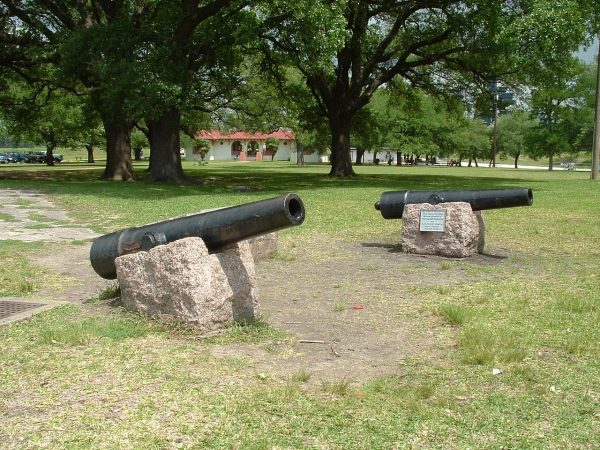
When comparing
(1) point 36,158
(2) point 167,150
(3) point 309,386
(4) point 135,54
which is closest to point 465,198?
(3) point 309,386

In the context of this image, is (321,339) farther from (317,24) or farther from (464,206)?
(317,24)

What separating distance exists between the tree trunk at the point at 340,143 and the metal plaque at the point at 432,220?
2339 centimetres

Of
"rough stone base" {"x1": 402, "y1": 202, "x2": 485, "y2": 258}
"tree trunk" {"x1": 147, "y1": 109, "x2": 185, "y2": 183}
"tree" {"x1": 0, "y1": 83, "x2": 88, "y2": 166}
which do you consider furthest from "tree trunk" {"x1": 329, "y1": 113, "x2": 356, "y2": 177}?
"rough stone base" {"x1": 402, "y1": 202, "x2": 485, "y2": 258}

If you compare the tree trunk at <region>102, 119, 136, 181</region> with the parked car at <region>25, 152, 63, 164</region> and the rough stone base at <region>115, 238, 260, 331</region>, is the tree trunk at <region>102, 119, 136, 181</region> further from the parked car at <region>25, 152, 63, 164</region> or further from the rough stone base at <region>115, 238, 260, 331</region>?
the parked car at <region>25, 152, 63, 164</region>

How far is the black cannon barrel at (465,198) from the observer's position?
28.2ft

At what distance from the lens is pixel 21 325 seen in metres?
5.13

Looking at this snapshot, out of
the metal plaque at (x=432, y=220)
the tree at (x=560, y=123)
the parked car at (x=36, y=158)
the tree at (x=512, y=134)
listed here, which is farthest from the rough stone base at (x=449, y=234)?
the parked car at (x=36, y=158)

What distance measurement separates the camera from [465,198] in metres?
9.06

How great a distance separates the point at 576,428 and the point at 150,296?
10.7ft

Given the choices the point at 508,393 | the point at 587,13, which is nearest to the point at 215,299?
the point at 508,393

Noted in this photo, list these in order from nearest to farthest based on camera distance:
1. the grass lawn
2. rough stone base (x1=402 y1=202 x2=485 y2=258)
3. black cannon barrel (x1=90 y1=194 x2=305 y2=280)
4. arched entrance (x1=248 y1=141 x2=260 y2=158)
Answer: the grass lawn → black cannon barrel (x1=90 y1=194 x2=305 y2=280) → rough stone base (x1=402 y1=202 x2=485 y2=258) → arched entrance (x1=248 y1=141 x2=260 y2=158)

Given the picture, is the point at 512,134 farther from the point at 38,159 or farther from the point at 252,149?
the point at 38,159

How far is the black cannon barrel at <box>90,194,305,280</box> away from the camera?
16.3 ft

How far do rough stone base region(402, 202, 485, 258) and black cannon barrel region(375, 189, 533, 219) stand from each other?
0.12 metres
